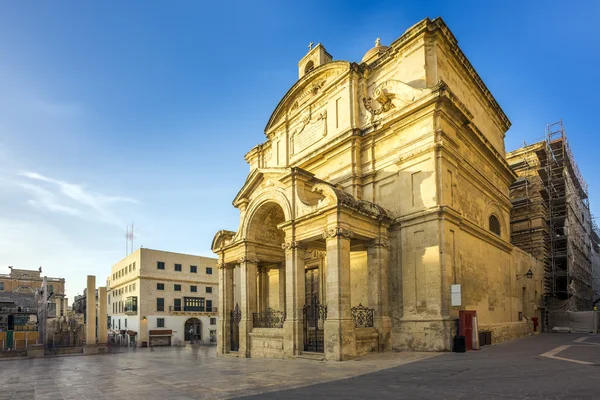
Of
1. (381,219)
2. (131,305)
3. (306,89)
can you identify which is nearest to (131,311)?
(131,305)

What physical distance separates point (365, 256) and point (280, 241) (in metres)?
5.01

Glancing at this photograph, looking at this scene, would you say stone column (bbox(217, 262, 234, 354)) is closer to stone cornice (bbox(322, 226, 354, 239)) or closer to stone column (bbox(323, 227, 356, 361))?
stone column (bbox(323, 227, 356, 361))

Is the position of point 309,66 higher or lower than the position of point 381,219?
higher

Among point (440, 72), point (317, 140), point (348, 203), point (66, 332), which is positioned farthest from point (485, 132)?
point (66, 332)

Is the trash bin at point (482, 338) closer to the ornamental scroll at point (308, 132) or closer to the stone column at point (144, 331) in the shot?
the ornamental scroll at point (308, 132)

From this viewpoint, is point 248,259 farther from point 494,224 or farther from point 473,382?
point 494,224

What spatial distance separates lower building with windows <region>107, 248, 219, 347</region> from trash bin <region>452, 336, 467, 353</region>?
40.4 meters

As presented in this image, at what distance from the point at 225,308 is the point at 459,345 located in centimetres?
1200

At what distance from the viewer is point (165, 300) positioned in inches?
2024

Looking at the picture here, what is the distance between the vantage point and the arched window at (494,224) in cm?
2319

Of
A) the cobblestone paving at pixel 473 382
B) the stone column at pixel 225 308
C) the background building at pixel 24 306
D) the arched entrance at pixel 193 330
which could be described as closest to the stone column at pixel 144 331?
the arched entrance at pixel 193 330

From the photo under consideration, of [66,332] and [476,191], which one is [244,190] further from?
[66,332]

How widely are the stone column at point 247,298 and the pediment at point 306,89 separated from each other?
984 centimetres

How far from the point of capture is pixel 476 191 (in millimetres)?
21016
